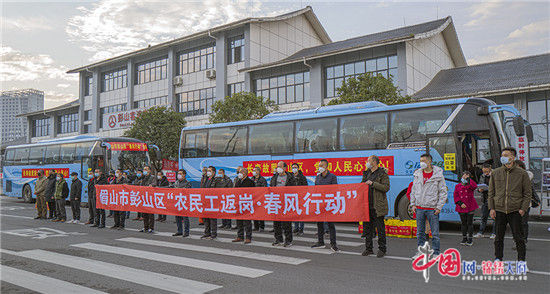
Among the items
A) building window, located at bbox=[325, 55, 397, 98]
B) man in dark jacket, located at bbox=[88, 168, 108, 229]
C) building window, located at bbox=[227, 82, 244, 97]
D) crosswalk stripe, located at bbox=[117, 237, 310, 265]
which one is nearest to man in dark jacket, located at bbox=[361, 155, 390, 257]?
crosswalk stripe, located at bbox=[117, 237, 310, 265]

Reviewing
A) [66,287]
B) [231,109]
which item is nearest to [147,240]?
[66,287]

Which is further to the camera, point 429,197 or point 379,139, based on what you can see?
point 379,139

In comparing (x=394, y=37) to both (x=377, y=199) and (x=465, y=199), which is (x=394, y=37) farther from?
(x=377, y=199)

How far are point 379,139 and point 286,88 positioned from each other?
807 inches

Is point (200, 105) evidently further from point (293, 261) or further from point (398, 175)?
point (293, 261)

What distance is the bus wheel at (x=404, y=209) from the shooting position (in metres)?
11.2

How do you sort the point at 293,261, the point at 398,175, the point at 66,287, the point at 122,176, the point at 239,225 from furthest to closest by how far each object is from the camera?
1. the point at 122,176
2. the point at 398,175
3. the point at 239,225
4. the point at 293,261
5. the point at 66,287

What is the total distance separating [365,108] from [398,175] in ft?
7.90

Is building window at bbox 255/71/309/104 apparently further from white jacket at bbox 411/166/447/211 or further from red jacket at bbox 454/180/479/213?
white jacket at bbox 411/166/447/211

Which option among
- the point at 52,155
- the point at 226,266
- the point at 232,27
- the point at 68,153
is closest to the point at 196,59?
the point at 232,27

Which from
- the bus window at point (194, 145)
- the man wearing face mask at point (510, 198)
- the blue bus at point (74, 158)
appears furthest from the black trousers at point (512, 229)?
the blue bus at point (74, 158)

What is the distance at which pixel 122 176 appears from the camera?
527 inches

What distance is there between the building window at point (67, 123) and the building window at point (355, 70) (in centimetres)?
3598

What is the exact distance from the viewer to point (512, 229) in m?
6.15
